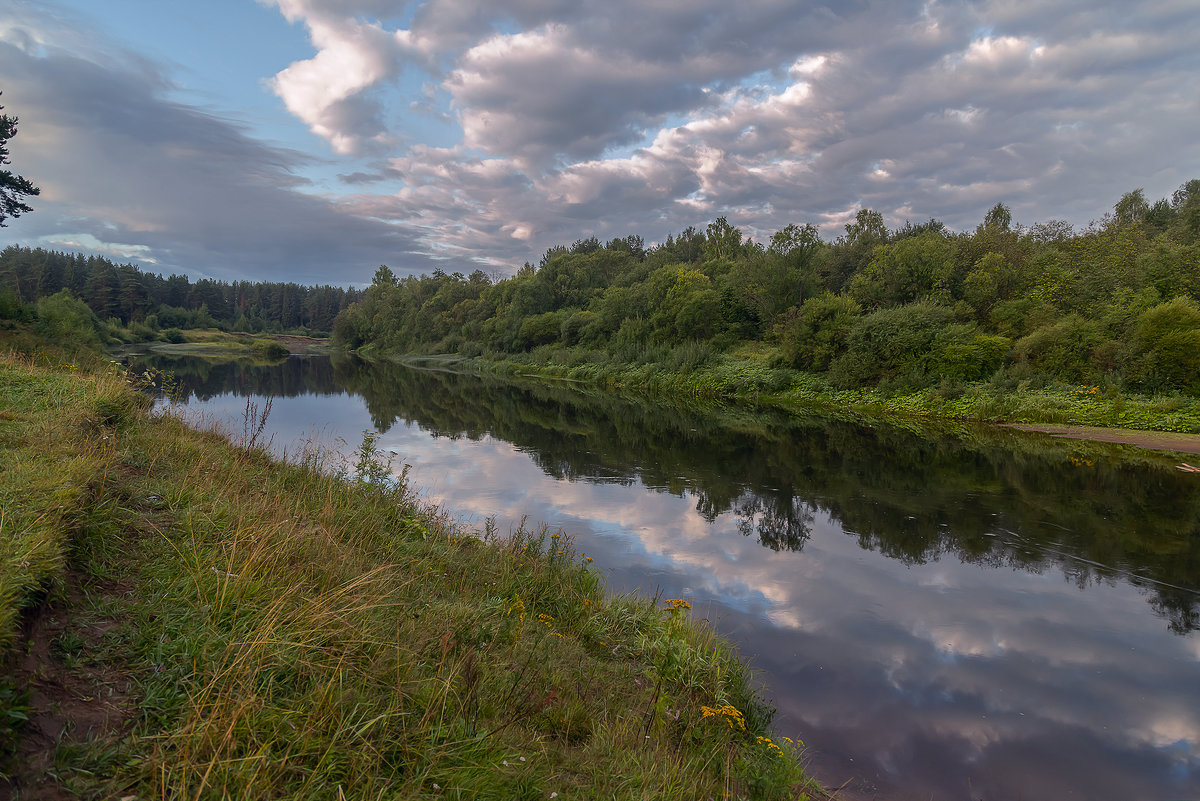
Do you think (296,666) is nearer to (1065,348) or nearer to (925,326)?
(1065,348)

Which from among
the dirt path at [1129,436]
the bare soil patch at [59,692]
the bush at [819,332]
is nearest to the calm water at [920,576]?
the dirt path at [1129,436]

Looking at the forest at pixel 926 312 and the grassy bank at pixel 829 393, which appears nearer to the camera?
the grassy bank at pixel 829 393

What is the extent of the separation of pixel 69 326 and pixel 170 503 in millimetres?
39386

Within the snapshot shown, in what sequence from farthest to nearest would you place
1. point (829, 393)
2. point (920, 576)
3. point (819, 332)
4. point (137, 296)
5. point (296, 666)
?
point (137, 296)
point (819, 332)
point (829, 393)
point (920, 576)
point (296, 666)

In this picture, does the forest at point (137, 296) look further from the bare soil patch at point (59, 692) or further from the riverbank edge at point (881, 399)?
the bare soil patch at point (59, 692)

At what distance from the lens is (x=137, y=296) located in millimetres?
95438

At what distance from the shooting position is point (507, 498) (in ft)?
42.0

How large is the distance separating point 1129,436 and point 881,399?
11250 millimetres

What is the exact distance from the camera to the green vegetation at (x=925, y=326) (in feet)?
78.5

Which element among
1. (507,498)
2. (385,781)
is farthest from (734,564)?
(385,781)

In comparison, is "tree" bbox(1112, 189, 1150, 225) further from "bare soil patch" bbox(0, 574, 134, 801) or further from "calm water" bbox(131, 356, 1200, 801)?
"bare soil patch" bbox(0, 574, 134, 801)

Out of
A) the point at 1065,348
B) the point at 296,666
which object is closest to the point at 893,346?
the point at 1065,348

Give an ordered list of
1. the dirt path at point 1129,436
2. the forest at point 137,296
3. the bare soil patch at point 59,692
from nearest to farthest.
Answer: the bare soil patch at point 59,692
the dirt path at point 1129,436
the forest at point 137,296

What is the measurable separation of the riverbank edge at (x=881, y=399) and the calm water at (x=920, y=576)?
12.5 ft
